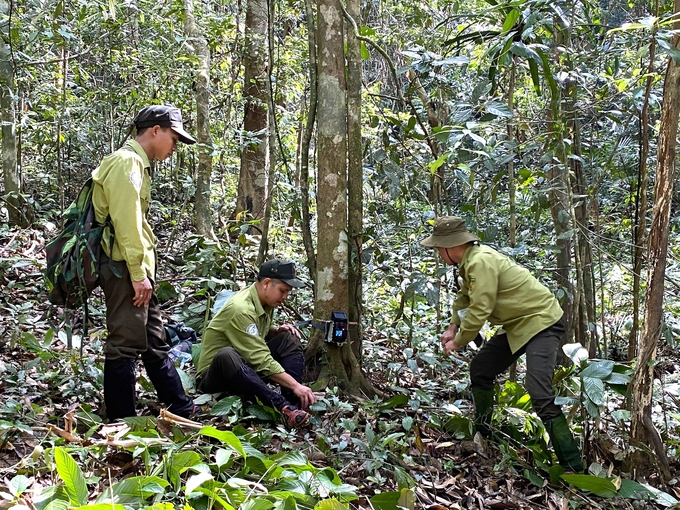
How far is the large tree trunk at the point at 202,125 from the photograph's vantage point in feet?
23.5

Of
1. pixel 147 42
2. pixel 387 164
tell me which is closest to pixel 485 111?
pixel 387 164

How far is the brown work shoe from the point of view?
3758 millimetres

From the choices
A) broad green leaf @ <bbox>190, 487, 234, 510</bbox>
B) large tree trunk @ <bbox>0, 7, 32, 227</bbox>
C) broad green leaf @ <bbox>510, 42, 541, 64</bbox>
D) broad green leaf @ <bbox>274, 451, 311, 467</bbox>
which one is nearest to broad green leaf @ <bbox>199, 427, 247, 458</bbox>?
broad green leaf @ <bbox>274, 451, 311, 467</bbox>

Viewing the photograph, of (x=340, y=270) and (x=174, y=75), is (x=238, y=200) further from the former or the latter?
(x=340, y=270)

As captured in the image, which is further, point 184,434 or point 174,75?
point 174,75

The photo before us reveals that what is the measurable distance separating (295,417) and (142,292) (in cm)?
118

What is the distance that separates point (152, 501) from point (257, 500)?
0.43 m

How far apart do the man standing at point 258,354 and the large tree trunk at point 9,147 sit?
4.32m

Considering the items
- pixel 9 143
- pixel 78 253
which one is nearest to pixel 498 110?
pixel 78 253

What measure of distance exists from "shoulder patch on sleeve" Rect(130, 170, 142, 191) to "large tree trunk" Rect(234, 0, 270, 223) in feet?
14.7

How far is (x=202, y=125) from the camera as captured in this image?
7.15 metres

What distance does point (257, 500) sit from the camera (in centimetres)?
244

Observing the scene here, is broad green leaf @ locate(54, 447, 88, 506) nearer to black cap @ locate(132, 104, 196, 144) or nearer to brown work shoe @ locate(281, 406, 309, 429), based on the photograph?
brown work shoe @ locate(281, 406, 309, 429)

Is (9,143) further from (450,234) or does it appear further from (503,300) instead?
(503,300)
